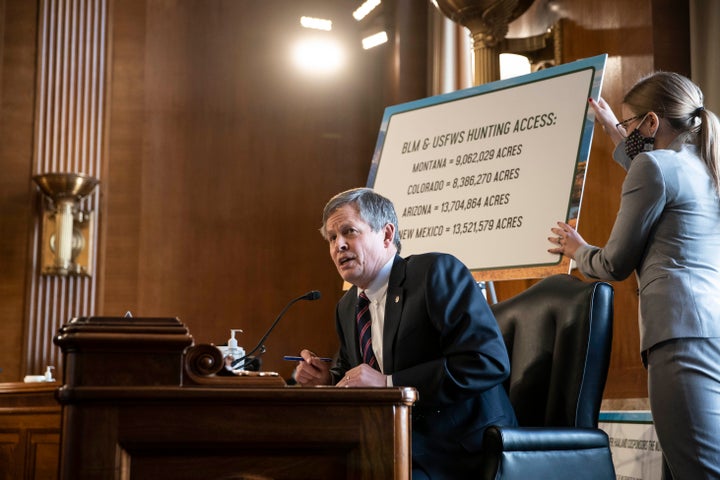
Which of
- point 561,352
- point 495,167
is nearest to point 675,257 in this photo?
point 561,352

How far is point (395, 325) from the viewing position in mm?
2238

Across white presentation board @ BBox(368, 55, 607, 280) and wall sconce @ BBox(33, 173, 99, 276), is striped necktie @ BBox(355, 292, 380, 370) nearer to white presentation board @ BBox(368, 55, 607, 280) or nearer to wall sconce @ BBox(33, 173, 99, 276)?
white presentation board @ BBox(368, 55, 607, 280)

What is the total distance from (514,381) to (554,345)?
0.16m

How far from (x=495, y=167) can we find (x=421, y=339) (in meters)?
1.54

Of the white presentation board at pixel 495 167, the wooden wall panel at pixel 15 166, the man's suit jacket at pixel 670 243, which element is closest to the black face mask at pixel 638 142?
the man's suit jacket at pixel 670 243

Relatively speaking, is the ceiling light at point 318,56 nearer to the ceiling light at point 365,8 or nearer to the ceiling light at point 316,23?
the ceiling light at point 316,23

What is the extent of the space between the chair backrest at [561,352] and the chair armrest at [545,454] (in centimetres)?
11

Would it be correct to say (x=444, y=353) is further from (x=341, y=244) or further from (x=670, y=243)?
(x=670, y=243)

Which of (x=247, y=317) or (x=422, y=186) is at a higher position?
(x=422, y=186)

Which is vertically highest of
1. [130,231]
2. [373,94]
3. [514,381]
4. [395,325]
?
[373,94]

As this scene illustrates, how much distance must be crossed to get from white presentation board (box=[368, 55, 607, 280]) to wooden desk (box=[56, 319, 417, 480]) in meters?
2.07

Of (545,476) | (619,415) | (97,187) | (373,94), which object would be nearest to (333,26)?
(373,94)

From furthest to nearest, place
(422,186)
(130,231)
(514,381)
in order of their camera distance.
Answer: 1. (130,231)
2. (422,186)
3. (514,381)

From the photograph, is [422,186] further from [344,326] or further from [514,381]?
[514,381]
